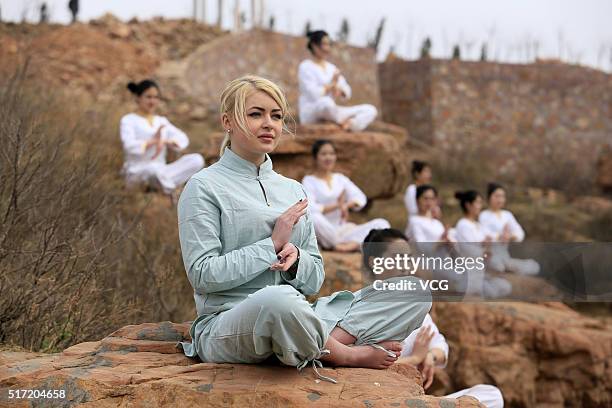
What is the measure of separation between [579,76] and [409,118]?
4.32 m

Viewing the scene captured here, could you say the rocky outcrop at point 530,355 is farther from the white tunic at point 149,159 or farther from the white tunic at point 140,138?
the white tunic at point 140,138

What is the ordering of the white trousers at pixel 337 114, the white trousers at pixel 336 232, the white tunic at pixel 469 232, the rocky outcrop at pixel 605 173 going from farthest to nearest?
the rocky outcrop at pixel 605 173 < the white trousers at pixel 337 114 < the white tunic at pixel 469 232 < the white trousers at pixel 336 232

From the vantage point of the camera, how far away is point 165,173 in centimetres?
857

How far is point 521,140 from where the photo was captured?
61.7 feet

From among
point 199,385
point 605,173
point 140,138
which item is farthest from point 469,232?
point 605,173

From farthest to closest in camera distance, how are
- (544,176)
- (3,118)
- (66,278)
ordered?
1. (544,176)
2. (3,118)
3. (66,278)

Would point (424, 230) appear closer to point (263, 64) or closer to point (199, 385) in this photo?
point (199, 385)

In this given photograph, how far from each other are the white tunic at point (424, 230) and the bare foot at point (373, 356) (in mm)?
4931

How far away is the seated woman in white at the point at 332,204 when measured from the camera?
7.63m

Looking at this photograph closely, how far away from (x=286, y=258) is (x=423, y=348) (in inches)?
68.0

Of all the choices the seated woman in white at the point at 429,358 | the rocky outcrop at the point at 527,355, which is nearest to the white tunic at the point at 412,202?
the rocky outcrop at the point at 527,355

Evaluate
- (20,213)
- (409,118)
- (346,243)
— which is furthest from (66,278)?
(409,118)

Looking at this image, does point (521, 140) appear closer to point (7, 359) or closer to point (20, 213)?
point (20, 213)

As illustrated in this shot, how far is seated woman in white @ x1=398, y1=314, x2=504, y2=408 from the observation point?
436 cm
